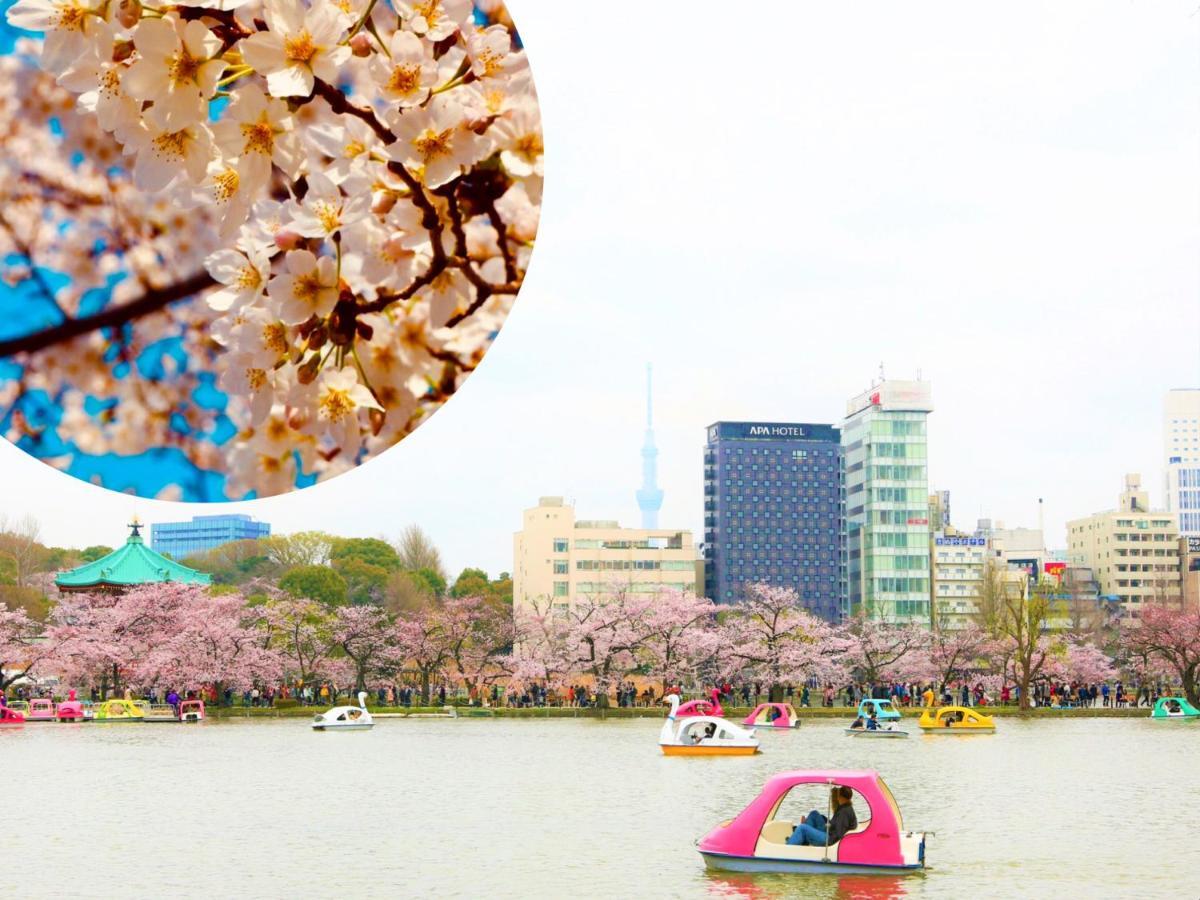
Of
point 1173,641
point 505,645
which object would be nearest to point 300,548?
point 505,645

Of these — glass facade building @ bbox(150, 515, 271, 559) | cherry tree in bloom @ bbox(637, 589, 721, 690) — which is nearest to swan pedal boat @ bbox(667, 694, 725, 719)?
cherry tree in bloom @ bbox(637, 589, 721, 690)

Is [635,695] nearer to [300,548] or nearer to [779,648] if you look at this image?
[779,648]

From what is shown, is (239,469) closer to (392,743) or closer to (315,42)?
(315,42)

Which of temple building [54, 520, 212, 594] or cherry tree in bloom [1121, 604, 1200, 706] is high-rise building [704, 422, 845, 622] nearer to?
cherry tree in bloom [1121, 604, 1200, 706]

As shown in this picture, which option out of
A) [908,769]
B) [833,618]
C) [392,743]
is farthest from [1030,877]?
[833,618]

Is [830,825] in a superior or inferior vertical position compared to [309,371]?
inferior

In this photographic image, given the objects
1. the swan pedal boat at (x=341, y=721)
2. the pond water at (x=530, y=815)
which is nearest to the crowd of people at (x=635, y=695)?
the swan pedal boat at (x=341, y=721)

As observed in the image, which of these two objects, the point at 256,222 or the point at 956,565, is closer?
the point at 256,222
